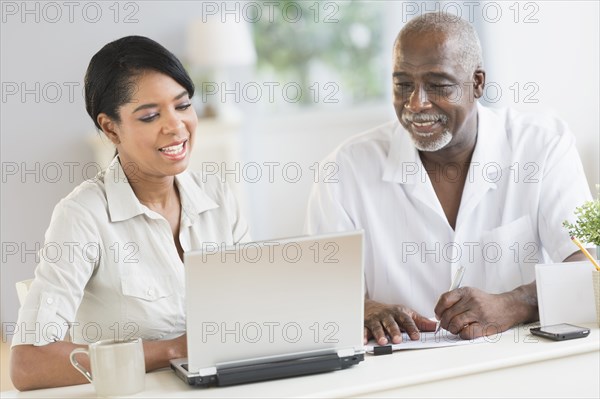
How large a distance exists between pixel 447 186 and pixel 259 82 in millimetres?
3596

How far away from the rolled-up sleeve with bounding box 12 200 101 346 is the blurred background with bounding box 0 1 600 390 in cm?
240

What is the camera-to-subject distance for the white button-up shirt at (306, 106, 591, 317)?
2281 mm

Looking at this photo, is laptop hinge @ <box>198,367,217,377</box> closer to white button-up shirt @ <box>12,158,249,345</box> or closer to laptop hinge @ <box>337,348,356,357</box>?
laptop hinge @ <box>337,348,356,357</box>

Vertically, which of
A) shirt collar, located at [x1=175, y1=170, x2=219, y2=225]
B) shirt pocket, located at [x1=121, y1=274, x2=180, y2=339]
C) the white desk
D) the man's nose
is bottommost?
the white desk

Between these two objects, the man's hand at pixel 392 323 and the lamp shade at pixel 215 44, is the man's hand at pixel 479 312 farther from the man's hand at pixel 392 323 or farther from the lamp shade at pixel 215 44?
the lamp shade at pixel 215 44

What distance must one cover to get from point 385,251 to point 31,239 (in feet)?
8.38

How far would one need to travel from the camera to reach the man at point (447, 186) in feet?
7.43

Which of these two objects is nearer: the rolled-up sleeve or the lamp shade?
the rolled-up sleeve

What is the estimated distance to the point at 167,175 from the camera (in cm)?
204

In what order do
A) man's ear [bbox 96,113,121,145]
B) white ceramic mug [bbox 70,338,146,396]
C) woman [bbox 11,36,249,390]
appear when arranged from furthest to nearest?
man's ear [bbox 96,113,121,145]
woman [bbox 11,36,249,390]
white ceramic mug [bbox 70,338,146,396]

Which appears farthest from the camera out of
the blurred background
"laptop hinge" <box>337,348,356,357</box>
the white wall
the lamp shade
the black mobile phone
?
the lamp shade

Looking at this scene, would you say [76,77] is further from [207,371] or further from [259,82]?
[207,371]

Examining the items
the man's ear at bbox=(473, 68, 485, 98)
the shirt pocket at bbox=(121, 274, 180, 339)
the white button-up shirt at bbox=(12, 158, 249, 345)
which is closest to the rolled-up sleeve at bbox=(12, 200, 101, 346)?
the white button-up shirt at bbox=(12, 158, 249, 345)

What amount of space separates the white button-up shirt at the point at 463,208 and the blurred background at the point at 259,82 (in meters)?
1.49
